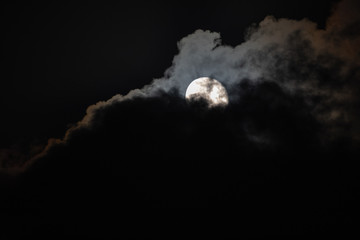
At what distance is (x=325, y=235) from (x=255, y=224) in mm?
20887

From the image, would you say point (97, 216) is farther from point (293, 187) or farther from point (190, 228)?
point (293, 187)

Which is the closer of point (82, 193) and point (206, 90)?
point (206, 90)

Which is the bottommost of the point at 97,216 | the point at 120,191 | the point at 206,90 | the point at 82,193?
the point at 97,216

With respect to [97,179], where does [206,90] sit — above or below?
above

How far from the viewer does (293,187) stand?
55719mm

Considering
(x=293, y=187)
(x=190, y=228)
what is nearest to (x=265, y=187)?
(x=293, y=187)

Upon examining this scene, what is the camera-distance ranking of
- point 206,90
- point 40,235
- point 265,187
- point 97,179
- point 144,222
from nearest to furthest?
1. point 206,90
2. point 40,235
3. point 97,179
4. point 144,222
5. point 265,187

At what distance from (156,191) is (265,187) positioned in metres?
34.9

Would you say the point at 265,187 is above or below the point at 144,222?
above

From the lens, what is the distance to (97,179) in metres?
50.2

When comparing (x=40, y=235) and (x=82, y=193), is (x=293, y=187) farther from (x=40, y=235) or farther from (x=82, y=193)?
(x=40, y=235)

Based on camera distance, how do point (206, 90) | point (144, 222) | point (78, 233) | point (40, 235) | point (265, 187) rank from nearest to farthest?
point (206, 90)
point (40, 235)
point (78, 233)
point (144, 222)
point (265, 187)

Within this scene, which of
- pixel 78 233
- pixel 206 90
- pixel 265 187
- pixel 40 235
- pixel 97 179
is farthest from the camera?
pixel 265 187

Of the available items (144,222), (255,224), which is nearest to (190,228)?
(144,222)
